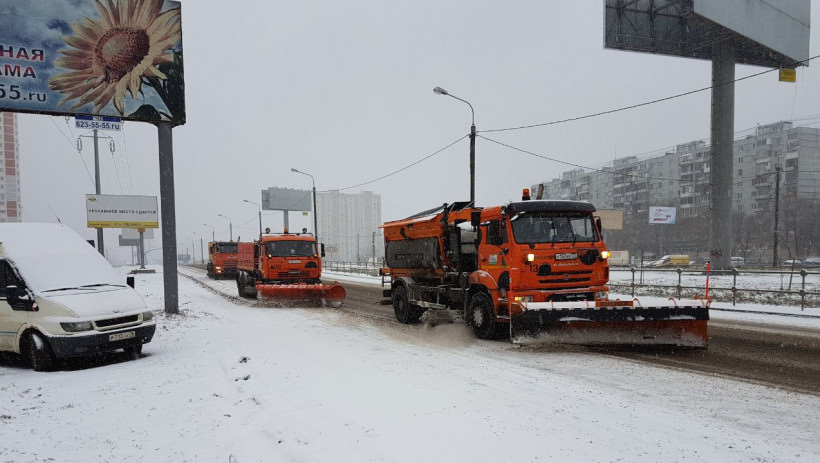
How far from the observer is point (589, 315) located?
8172 millimetres

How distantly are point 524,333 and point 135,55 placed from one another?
12.4 m

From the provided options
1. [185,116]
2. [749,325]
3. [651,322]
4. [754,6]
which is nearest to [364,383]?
[651,322]

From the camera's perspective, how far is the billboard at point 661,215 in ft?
144

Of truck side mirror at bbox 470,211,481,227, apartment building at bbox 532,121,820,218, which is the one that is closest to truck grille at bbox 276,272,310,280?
truck side mirror at bbox 470,211,481,227

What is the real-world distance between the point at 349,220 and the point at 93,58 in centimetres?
12939

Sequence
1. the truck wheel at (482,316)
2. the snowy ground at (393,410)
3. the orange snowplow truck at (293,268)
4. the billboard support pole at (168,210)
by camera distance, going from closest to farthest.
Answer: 1. the snowy ground at (393,410)
2. the truck wheel at (482,316)
3. the billboard support pole at (168,210)
4. the orange snowplow truck at (293,268)

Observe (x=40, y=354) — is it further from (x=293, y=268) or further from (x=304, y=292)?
(x=293, y=268)

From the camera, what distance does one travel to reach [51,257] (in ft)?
28.5

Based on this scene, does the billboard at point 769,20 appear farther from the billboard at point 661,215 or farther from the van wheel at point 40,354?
the van wheel at point 40,354

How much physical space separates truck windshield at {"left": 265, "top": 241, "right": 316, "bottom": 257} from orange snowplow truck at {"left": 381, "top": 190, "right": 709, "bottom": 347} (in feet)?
25.6

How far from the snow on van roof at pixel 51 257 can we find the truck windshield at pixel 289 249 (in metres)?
8.73

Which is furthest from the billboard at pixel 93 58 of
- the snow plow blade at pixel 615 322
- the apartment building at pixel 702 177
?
the apartment building at pixel 702 177

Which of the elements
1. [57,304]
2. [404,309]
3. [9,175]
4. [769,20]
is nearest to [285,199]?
[9,175]

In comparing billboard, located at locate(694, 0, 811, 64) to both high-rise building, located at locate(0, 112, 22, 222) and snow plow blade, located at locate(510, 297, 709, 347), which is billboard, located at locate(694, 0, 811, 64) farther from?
high-rise building, located at locate(0, 112, 22, 222)
